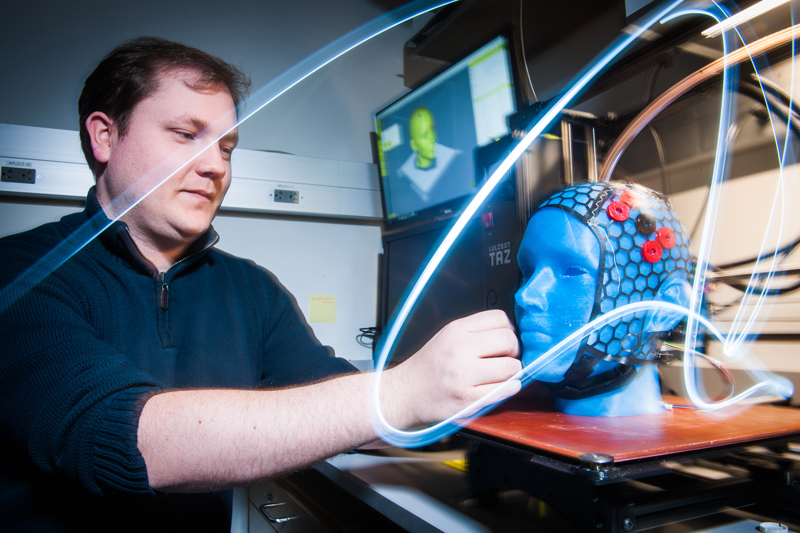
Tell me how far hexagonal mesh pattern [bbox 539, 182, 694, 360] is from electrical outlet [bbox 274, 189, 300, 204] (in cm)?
143

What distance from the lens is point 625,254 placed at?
0.81 metres

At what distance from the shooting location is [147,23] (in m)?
1.95

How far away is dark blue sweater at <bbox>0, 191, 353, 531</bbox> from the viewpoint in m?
0.62

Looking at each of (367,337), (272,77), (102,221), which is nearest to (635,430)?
(102,221)

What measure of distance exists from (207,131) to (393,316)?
1.14 m

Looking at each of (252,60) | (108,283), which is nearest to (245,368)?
(108,283)

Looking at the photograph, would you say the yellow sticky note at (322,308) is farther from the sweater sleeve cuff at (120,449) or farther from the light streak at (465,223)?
the sweater sleeve cuff at (120,449)

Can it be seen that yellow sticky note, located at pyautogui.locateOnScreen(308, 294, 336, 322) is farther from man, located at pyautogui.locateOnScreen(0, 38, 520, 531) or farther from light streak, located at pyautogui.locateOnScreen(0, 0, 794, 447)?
man, located at pyautogui.locateOnScreen(0, 38, 520, 531)

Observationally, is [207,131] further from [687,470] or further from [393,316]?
[687,470]

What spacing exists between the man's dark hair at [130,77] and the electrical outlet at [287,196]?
2.37 feet

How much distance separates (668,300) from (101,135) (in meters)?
1.37

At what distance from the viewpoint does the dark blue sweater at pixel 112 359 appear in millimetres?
616

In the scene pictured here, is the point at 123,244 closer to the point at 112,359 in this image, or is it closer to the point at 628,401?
the point at 112,359

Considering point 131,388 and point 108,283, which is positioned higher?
point 108,283
